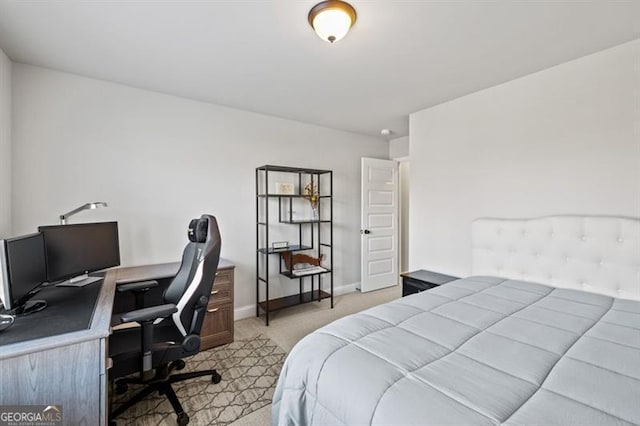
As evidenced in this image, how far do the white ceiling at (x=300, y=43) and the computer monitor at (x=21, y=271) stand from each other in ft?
4.57

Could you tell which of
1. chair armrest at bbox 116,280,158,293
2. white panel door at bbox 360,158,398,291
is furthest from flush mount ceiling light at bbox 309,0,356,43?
white panel door at bbox 360,158,398,291

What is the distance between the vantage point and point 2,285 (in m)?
1.40

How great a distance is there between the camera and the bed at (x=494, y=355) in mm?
925

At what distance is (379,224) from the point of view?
180 inches

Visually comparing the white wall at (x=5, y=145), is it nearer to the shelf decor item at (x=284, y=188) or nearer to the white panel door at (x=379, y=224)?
the shelf decor item at (x=284, y=188)

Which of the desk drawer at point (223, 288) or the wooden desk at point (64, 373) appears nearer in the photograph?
the wooden desk at point (64, 373)

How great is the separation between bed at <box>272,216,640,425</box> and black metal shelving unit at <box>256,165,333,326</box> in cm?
196

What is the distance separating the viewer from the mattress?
2.99 ft

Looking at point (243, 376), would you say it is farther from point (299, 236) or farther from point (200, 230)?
point (299, 236)

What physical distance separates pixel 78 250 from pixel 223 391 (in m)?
1.50

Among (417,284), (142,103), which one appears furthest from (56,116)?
(417,284)

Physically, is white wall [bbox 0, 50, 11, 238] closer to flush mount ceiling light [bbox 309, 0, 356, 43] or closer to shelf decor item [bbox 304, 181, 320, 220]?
flush mount ceiling light [bbox 309, 0, 356, 43]

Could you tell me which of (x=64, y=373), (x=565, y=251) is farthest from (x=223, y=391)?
(x=565, y=251)

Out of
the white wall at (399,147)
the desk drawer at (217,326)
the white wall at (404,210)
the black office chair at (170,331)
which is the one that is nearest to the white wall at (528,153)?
the white wall at (399,147)
